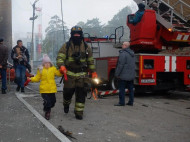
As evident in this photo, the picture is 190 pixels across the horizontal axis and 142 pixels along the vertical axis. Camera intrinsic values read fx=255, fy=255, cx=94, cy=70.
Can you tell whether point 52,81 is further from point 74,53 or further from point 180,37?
point 180,37

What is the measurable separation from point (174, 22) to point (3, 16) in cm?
907

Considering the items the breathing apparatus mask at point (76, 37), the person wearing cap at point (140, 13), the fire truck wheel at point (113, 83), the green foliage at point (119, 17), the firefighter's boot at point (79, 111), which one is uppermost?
the green foliage at point (119, 17)

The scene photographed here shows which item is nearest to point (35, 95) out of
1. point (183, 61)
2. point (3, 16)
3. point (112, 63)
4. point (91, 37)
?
point (112, 63)

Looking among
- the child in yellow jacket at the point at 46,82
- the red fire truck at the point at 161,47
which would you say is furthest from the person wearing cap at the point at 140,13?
the child in yellow jacket at the point at 46,82

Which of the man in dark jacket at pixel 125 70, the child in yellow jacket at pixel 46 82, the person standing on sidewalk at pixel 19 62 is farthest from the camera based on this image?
the person standing on sidewalk at pixel 19 62

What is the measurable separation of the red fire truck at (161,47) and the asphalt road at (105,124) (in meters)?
1.59

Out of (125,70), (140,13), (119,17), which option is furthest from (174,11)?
(119,17)

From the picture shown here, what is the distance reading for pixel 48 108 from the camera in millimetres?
4965

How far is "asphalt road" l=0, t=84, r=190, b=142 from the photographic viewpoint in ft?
12.7

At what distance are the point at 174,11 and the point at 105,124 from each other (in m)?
5.18

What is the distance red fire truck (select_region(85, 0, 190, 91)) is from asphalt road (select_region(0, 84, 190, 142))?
1.59m

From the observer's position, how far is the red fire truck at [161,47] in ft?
25.2

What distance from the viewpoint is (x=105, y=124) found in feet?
15.3

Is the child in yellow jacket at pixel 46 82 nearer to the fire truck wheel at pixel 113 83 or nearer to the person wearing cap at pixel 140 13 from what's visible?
the person wearing cap at pixel 140 13
